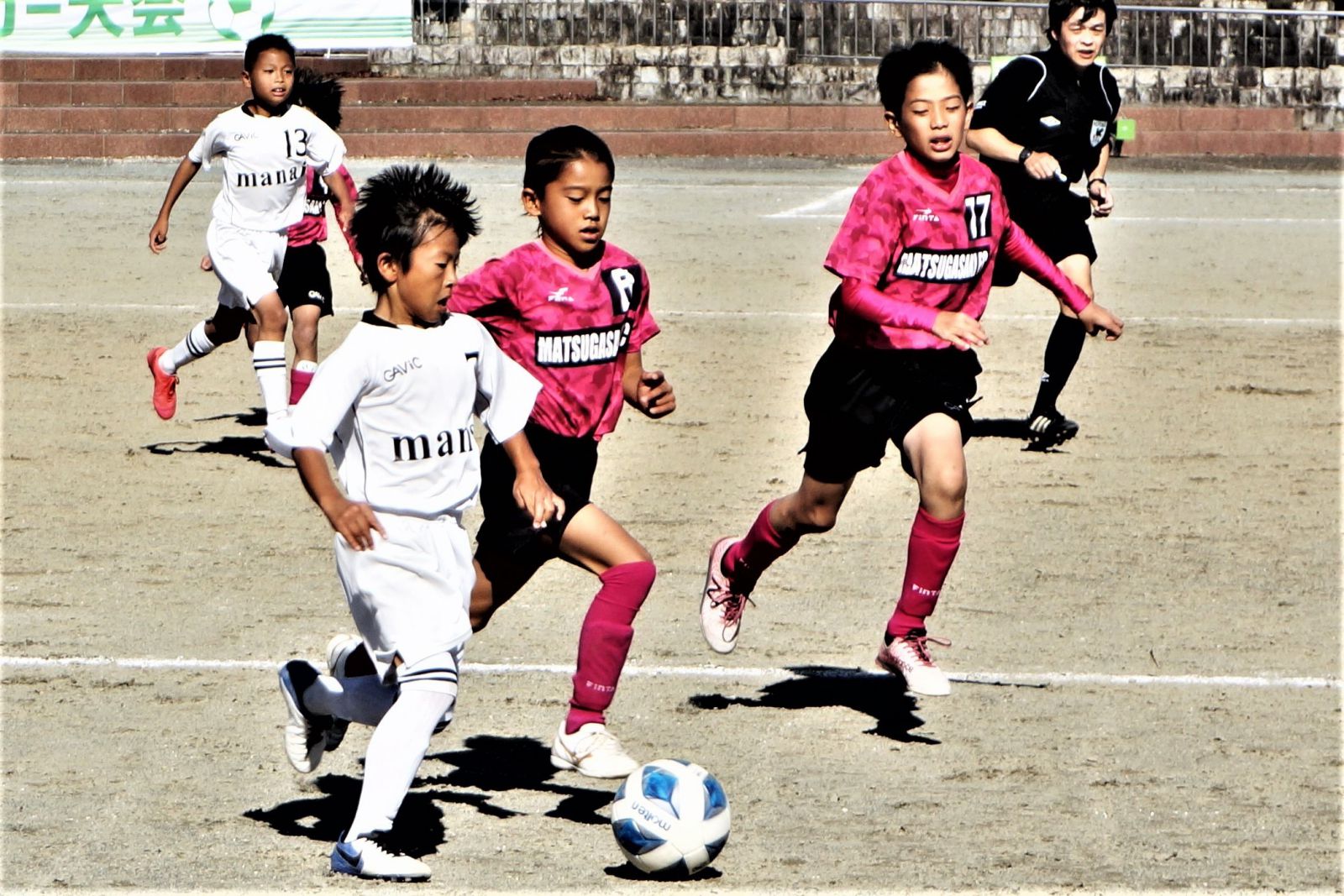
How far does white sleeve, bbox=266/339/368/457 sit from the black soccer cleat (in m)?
5.95

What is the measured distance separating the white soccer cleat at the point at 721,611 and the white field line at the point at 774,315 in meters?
7.49

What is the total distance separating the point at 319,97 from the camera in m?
10.8

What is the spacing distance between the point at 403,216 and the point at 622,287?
0.89 meters

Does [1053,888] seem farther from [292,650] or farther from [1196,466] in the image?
[1196,466]

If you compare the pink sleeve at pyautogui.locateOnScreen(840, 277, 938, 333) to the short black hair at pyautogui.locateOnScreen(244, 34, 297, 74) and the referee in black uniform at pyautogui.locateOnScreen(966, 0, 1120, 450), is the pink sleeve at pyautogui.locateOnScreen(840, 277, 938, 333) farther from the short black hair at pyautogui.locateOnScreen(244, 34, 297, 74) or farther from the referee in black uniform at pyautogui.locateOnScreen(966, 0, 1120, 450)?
the short black hair at pyautogui.locateOnScreen(244, 34, 297, 74)

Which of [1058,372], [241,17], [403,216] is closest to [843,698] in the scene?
[403,216]

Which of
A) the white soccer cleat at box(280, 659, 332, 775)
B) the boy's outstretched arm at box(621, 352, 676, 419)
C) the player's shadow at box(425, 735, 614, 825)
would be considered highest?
the boy's outstretched arm at box(621, 352, 676, 419)

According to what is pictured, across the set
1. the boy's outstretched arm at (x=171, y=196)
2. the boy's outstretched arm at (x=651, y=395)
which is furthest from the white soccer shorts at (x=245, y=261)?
the boy's outstretched arm at (x=651, y=395)

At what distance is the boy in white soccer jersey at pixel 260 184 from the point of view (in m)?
9.87

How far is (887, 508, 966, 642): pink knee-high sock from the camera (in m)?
5.94

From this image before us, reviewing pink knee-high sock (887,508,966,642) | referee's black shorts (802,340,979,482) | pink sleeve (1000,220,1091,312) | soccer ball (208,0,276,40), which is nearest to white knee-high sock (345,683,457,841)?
pink knee-high sock (887,508,966,642)

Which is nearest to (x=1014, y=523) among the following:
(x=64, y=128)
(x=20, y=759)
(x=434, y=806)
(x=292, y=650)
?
(x=292, y=650)

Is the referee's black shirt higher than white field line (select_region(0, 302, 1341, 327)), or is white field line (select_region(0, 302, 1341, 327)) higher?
the referee's black shirt

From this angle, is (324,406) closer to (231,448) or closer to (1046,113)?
(231,448)
